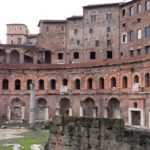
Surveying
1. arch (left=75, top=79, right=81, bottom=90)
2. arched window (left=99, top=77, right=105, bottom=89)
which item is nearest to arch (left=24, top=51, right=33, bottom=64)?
arch (left=75, top=79, right=81, bottom=90)

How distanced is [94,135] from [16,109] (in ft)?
104

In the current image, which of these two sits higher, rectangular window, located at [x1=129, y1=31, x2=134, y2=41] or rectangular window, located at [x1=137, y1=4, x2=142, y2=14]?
rectangular window, located at [x1=137, y1=4, x2=142, y2=14]

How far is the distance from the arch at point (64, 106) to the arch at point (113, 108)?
6.23m

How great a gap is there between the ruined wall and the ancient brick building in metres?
19.8

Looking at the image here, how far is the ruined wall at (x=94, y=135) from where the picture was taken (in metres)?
11.0

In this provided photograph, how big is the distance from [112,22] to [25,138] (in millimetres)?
23200

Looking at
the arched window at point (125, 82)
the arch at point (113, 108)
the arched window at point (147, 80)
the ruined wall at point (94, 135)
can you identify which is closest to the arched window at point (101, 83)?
the arch at point (113, 108)

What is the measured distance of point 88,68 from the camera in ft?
130

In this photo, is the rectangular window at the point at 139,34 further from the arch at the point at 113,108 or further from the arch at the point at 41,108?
the arch at the point at 41,108

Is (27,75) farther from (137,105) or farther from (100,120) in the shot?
(100,120)

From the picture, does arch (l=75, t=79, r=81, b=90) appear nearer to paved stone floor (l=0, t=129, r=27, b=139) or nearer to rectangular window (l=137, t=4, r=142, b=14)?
paved stone floor (l=0, t=129, r=27, b=139)

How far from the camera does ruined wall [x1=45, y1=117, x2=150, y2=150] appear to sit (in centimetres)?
1102

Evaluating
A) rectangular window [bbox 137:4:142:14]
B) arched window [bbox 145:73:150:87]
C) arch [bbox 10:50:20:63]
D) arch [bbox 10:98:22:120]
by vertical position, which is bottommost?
arch [bbox 10:98:22:120]

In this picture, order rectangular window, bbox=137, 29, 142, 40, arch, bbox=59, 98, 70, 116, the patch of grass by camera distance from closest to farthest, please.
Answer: the patch of grass
rectangular window, bbox=137, 29, 142, 40
arch, bbox=59, 98, 70, 116
